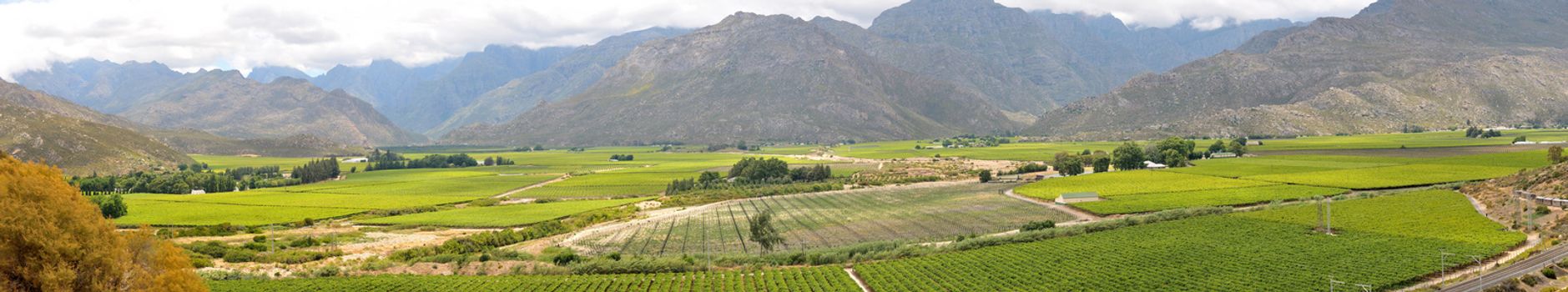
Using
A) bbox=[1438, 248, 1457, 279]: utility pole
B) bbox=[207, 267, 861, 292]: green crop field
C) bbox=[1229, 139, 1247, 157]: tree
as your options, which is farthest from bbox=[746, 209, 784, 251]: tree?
bbox=[1229, 139, 1247, 157]: tree

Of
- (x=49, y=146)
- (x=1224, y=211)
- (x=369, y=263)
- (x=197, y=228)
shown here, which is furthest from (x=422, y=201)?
(x=49, y=146)

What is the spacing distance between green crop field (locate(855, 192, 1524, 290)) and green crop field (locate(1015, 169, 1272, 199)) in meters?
32.8

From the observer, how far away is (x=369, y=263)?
5925 centimetres

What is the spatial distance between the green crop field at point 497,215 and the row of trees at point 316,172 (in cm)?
6976

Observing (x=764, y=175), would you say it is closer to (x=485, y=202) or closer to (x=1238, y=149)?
(x=485, y=202)

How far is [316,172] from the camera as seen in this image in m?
165

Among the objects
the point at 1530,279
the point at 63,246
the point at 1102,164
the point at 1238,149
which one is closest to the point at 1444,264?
the point at 1530,279

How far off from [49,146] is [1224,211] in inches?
7467

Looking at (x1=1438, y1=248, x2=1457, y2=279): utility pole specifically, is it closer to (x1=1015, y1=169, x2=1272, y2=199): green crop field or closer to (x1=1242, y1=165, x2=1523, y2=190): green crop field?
(x1=1242, y1=165, x2=1523, y2=190): green crop field

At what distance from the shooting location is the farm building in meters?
93.7

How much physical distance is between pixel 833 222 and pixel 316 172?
11761 cm

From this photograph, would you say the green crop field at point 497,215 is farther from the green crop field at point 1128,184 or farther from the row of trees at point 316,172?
the row of trees at point 316,172

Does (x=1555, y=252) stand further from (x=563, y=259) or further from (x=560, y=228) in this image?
(x=560, y=228)

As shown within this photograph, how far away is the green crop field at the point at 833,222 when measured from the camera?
71250mm
